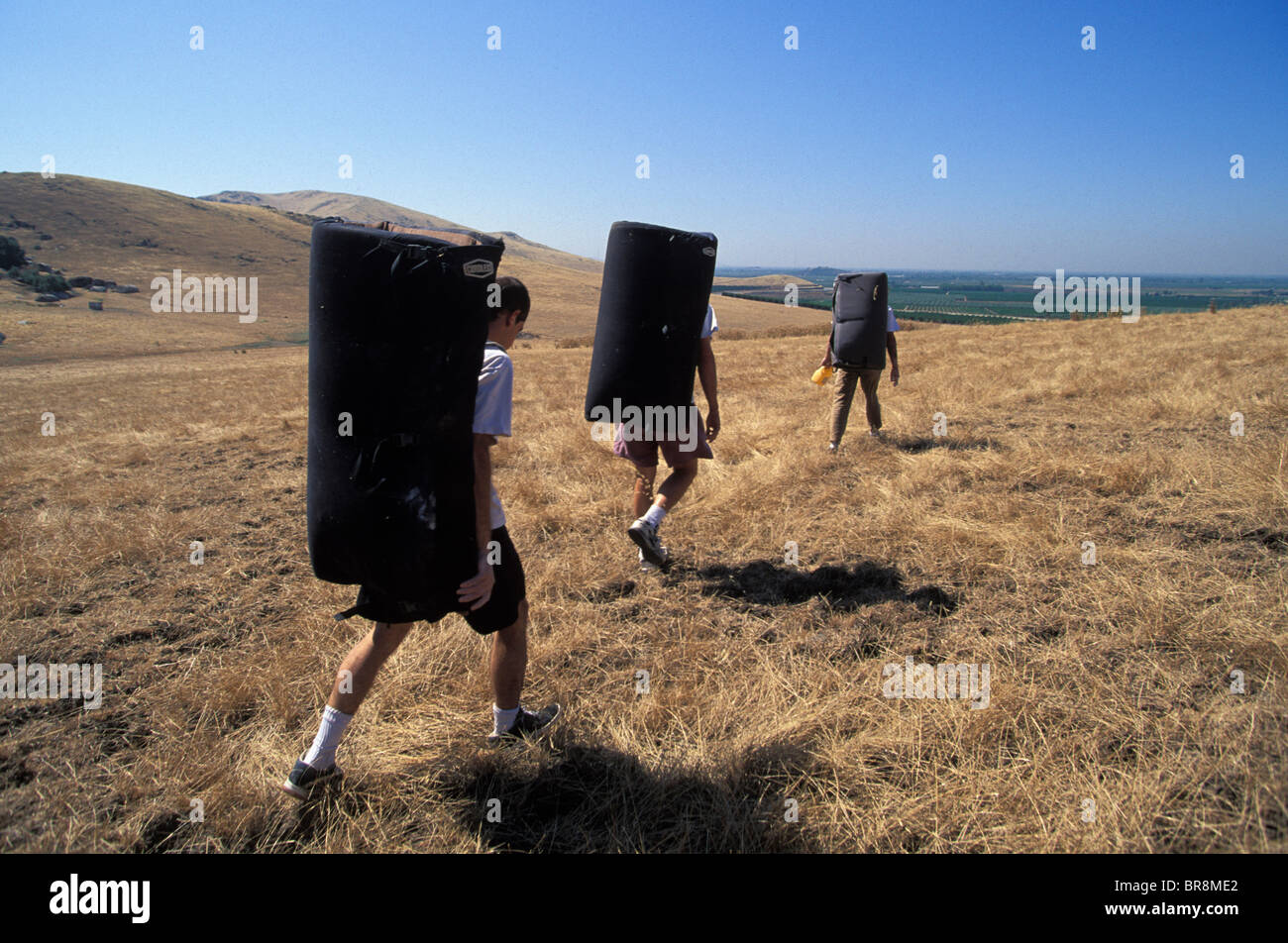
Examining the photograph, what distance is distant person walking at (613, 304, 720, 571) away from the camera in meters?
4.24

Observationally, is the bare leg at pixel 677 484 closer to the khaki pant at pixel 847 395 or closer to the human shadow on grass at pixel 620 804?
the human shadow on grass at pixel 620 804

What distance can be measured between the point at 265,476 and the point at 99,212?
77.5 meters

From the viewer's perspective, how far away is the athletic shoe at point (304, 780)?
236 centimetres

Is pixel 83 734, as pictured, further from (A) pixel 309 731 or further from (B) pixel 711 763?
(B) pixel 711 763

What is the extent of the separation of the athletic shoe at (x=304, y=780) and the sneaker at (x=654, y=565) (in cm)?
223

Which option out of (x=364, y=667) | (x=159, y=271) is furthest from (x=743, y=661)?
(x=159, y=271)

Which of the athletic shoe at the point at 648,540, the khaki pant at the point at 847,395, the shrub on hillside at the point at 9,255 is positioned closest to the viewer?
the athletic shoe at the point at 648,540

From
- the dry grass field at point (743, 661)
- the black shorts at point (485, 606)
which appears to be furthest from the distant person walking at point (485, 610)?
the dry grass field at point (743, 661)

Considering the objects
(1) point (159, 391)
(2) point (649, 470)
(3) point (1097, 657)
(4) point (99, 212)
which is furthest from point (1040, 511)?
(4) point (99, 212)

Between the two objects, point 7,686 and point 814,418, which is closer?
point 7,686

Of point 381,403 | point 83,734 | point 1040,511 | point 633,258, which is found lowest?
point 83,734

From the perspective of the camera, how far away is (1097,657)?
9.73 ft

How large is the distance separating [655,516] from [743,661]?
1260 millimetres

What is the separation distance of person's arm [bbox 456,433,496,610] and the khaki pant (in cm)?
516
